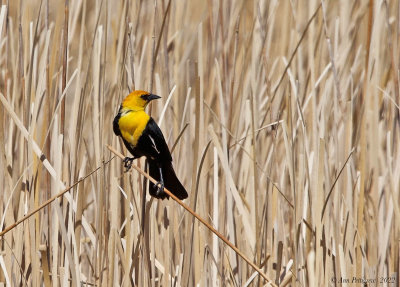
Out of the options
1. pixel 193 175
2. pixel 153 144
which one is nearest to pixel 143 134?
pixel 153 144

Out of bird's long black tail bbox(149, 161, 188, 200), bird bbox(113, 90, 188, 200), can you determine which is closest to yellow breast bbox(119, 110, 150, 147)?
bird bbox(113, 90, 188, 200)

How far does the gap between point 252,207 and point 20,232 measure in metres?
0.59

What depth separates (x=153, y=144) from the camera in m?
1.83

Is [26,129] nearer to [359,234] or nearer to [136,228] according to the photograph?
[136,228]

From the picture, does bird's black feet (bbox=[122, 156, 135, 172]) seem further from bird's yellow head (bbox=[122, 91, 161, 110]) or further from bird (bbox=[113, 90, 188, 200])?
bird's yellow head (bbox=[122, 91, 161, 110])

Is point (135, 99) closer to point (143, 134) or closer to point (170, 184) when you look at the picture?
point (143, 134)

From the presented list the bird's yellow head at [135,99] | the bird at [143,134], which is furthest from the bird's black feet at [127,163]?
the bird's yellow head at [135,99]

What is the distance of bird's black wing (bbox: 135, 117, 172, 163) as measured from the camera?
1780mm

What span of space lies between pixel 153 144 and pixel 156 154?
0.10 ft

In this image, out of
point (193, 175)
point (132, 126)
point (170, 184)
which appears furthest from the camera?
point (132, 126)

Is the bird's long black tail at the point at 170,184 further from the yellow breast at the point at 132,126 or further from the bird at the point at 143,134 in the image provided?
the yellow breast at the point at 132,126

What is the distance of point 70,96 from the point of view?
4.49 meters

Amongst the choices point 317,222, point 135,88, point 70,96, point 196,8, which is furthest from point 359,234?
point 70,96

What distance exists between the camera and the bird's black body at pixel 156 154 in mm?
1748
